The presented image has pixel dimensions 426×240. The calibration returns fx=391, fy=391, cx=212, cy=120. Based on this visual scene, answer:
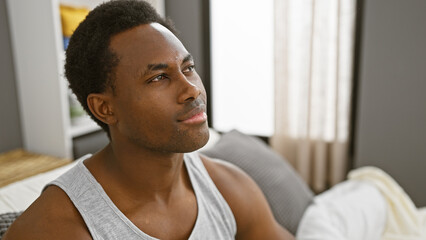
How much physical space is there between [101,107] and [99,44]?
126mm

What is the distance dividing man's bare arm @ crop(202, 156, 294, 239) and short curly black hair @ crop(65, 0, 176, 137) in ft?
1.26

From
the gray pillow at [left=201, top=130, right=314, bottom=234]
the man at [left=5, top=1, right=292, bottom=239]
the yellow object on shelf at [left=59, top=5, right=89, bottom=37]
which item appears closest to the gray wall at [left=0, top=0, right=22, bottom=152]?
the yellow object on shelf at [left=59, top=5, right=89, bottom=37]

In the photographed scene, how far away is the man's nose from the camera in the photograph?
0.74 metres

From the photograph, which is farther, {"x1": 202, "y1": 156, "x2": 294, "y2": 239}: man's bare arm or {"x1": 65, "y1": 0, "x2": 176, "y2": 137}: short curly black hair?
{"x1": 202, "y1": 156, "x2": 294, "y2": 239}: man's bare arm

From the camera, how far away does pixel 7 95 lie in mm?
1851

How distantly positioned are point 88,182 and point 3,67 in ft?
4.30

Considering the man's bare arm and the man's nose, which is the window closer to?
the man's bare arm

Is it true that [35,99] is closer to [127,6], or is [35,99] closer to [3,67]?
[3,67]

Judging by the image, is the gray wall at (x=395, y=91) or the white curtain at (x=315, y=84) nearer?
the gray wall at (x=395, y=91)

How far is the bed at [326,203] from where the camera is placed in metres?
1.29

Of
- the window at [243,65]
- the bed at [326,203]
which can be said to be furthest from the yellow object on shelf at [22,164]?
the window at [243,65]

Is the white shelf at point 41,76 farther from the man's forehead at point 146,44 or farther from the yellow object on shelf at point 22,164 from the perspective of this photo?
the man's forehead at point 146,44

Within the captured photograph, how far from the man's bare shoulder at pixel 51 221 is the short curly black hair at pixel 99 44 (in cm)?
22

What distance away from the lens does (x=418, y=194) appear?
2.21 meters
